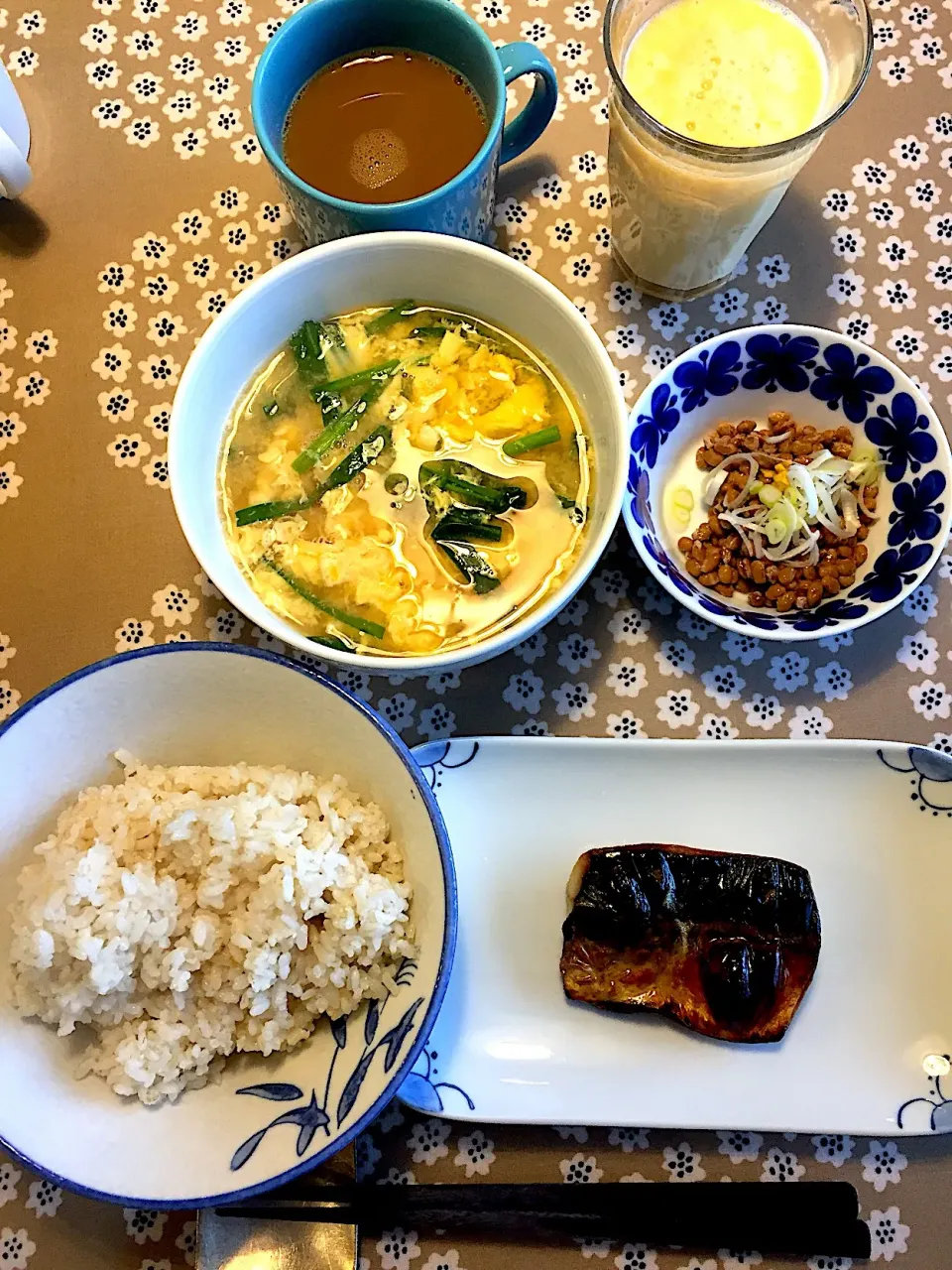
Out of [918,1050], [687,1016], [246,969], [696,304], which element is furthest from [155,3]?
[918,1050]

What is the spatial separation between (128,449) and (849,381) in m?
1.33

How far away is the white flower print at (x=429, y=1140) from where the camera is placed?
148cm

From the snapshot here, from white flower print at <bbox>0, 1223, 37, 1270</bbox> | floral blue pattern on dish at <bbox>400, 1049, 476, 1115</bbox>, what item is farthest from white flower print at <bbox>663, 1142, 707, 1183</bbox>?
white flower print at <bbox>0, 1223, 37, 1270</bbox>

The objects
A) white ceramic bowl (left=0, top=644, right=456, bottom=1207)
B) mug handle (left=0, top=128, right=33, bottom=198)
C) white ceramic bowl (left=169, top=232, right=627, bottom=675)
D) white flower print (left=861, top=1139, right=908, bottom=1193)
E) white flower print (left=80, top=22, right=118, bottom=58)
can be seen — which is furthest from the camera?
white flower print (left=80, top=22, right=118, bottom=58)

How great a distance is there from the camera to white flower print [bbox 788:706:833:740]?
1631mm

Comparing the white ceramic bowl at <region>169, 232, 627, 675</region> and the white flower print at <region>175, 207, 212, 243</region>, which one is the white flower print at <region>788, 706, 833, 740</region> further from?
the white flower print at <region>175, 207, 212, 243</region>

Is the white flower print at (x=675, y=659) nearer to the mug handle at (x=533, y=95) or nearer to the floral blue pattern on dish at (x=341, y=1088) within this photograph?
the floral blue pattern on dish at (x=341, y=1088)

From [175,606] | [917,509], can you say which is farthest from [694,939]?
[175,606]

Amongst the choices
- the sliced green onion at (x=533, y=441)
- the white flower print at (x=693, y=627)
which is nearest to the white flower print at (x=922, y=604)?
the white flower print at (x=693, y=627)

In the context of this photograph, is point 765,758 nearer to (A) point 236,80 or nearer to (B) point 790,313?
(B) point 790,313

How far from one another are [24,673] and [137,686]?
0.43 meters

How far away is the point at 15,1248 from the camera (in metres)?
1.46

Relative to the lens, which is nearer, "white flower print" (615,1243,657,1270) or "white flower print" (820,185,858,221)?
"white flower print" (615,1243,657,1270)

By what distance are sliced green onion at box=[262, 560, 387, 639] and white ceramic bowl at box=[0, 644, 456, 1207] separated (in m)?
0.19
